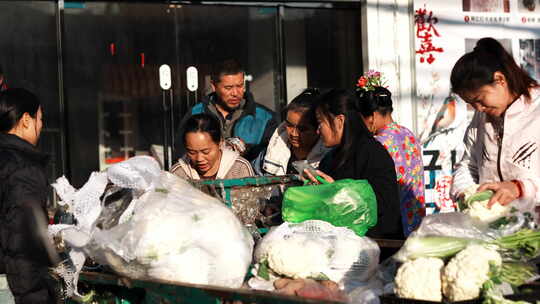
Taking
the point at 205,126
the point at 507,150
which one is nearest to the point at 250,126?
the point at 205,126

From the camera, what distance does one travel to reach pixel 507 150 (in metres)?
3.56

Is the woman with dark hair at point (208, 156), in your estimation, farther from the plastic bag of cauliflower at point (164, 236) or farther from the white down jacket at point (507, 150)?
the plastic bag of cauliflower at point (164, 236)

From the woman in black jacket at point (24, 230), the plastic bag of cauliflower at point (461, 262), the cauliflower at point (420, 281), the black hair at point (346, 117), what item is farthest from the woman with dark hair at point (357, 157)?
the woman in black jacket at point (24, 230)

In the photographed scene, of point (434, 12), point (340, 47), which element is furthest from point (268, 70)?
point (434, 12)

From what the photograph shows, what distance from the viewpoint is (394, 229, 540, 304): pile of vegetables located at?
2.49 metres

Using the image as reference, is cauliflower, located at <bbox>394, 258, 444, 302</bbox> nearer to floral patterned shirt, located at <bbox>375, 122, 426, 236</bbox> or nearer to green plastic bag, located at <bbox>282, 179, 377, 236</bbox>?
green plastic bag, located at <bbox>282, 179, 377, 236</bbox>

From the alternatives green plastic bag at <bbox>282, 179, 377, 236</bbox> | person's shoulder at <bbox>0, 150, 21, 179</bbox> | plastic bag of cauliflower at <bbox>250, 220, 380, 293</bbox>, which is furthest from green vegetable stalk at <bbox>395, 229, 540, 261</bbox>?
person's shoulder at <bbox>0, 150, 21, 179</bbox>

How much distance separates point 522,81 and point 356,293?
4.12ft

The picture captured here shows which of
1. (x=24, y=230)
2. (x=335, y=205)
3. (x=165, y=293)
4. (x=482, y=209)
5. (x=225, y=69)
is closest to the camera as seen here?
(x=165, y=293)

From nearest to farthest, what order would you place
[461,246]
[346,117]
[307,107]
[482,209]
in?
[461,246] → [482,209] → [346,117] → [307,107]

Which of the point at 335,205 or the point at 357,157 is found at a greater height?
Result: the point at 357,157

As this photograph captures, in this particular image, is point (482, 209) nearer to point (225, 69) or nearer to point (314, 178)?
point (314, 178)

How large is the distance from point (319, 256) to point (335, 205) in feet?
1.24

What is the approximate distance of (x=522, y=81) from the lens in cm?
347
